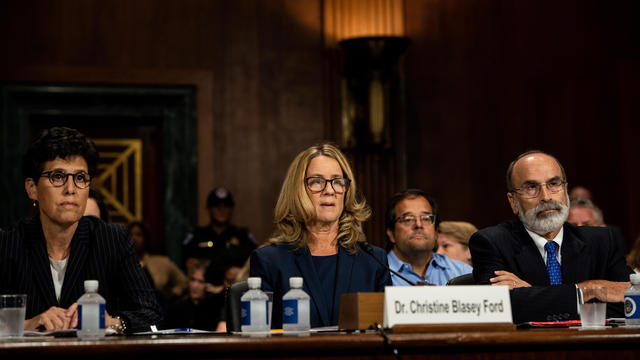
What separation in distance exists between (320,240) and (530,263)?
836mm

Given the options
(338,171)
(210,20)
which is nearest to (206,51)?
(210,20)

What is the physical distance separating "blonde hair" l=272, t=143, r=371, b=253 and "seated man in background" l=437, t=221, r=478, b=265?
190 centimetres

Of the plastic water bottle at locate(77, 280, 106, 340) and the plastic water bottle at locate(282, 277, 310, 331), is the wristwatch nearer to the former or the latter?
the plastic water bottle at locate(77, 280, 106, 340)

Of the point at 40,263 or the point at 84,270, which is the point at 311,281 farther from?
the point at 40,263

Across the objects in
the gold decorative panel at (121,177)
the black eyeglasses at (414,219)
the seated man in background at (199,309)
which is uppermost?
the gold decorative panel at (121,177)

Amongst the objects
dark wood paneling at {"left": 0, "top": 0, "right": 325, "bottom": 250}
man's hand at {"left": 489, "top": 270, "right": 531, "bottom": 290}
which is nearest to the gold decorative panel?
dark wood paneling at {"left": 0, "top": 0, "right": 325, "bottom": 250}

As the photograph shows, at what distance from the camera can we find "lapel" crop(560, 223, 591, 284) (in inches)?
136

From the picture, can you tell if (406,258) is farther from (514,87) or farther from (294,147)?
(514,87)

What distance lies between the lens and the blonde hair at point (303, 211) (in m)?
3.32

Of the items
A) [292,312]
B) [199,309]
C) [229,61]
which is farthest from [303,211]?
[229,61]

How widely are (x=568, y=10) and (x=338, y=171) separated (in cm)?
465

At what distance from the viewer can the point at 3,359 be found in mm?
2133

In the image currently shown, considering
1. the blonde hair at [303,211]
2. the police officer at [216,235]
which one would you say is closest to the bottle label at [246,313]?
the blonde hair at [303,211]

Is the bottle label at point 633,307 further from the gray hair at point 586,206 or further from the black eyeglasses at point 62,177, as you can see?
the gray hair at point 586,206
